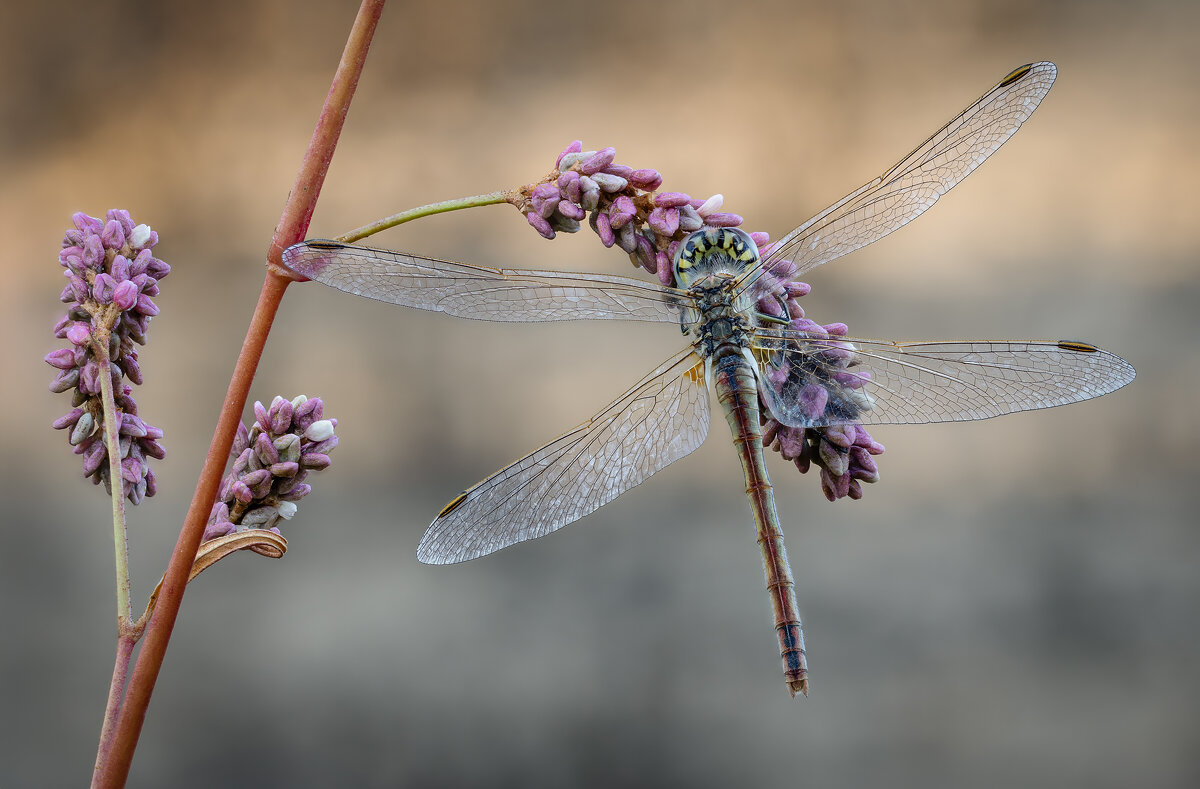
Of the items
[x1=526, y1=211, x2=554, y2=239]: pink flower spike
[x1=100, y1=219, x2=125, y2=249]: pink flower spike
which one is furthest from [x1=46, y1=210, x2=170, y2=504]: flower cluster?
[x1=526, y1=211, x2=554, y2=239]: pink flower spike

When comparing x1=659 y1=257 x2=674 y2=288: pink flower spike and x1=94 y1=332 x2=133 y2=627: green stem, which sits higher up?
x1=659 y1=257 x2=674 y2=288: pink flower spike

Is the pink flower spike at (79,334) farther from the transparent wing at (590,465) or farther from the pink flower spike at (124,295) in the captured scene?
the transparent wing at (590,465)

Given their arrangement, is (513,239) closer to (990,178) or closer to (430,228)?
(430,228)

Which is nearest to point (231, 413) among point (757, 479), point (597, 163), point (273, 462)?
point (273, 462)

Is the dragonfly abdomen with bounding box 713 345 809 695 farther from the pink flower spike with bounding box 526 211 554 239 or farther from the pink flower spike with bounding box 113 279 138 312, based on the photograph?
the pink flower spike with bounding box 113 279 138 312

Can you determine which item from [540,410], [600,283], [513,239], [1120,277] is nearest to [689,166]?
[513,239]

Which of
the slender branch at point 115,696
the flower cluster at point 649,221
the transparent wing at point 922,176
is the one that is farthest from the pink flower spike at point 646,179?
the slender branch at point 115,696
